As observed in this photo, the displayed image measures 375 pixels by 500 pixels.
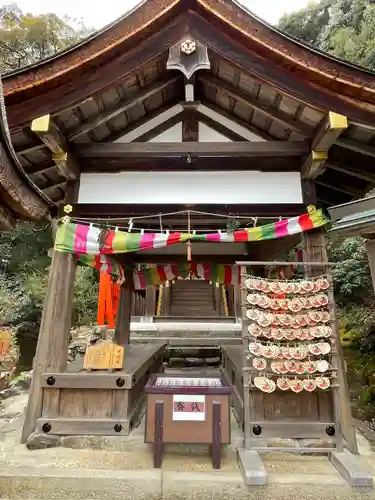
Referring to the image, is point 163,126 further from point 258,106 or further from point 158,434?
point 158,434

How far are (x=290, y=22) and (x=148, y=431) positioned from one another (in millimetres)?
37696

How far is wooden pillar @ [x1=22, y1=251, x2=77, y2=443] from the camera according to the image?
4.50 m

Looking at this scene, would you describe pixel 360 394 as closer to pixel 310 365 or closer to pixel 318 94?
pixel 310 365

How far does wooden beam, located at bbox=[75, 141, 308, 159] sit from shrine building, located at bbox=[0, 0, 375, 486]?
24 mm

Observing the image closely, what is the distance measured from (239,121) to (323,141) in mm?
1596

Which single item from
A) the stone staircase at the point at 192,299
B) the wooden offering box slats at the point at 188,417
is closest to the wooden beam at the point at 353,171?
the wooden offering box slats at the point at 188,417

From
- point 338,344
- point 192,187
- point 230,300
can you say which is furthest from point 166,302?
point 338,344

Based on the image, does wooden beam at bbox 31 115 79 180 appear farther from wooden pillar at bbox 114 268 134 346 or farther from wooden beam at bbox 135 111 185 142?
wooden pillar at bbox 114 268 134 346

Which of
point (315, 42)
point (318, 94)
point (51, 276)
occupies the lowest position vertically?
point (51, 276)

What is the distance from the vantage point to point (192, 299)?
15.5 metres

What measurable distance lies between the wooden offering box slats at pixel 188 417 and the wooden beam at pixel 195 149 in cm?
359

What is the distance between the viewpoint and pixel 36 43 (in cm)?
2489

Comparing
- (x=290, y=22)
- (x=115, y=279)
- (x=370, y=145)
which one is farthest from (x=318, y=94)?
(x=290, y=22)

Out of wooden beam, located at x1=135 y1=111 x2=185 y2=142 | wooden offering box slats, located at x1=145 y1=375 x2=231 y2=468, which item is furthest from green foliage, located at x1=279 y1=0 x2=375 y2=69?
wooden offering box slats, located at x1=145 y1=375 x2=231 y2=468
